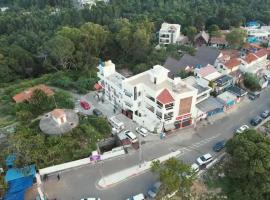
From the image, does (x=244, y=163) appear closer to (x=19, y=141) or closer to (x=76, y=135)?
(x=76, y=135)

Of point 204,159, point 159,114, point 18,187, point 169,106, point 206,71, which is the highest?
point 206,71

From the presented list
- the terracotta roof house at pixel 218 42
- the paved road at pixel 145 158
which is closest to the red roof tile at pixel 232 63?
the paved road at pixel 145 158

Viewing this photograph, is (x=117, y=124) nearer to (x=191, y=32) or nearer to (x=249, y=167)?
(x=249, y=167)

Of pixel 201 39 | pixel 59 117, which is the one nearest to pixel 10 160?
pixel 59 117

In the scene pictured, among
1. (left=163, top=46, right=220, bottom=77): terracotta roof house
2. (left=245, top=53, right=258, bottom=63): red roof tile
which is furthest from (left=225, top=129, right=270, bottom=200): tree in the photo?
(left=245, top=53, right=258, bottom=63): red roof tile

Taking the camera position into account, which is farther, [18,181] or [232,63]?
[232,63]

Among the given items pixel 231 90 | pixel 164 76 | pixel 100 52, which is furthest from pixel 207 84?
pixel 100 52
